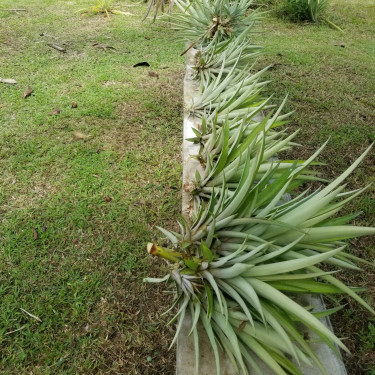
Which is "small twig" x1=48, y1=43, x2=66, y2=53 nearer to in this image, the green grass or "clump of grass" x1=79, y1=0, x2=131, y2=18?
the green grass

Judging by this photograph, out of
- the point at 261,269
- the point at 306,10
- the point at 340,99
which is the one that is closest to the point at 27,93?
the point at 261,269

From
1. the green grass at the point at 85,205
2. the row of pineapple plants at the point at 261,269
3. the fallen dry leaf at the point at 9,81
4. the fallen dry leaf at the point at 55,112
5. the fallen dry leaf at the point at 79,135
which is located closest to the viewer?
the row of pineapple plants at the point at 261,269

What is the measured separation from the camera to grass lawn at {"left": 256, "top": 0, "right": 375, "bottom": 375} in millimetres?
1614

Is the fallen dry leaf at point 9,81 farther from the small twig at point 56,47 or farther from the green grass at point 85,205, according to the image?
the small twig at point 56,47

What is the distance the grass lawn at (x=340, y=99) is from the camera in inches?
63.6

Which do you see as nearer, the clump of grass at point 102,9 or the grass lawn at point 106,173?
the grass lawn at point 106,173

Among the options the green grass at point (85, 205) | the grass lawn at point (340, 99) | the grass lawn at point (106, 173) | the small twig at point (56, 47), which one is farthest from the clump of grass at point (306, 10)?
the small twig at point (56, 47)

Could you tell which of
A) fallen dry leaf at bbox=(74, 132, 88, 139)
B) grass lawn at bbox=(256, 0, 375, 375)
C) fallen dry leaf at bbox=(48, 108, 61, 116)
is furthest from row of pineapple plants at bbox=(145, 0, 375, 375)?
fallen dry leaf at bbox=(48, 108, 61, 116)

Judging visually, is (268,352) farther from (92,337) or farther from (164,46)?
(164,46)

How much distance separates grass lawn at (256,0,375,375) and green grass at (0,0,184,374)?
36.7 inches

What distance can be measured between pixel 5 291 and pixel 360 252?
1.98 m

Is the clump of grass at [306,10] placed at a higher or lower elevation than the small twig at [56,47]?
higher

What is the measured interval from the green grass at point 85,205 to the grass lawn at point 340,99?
932 millimetres

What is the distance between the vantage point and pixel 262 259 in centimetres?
121
